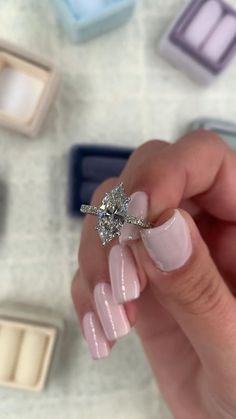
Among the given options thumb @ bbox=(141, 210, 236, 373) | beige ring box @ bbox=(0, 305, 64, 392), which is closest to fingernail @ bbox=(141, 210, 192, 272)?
thumb @ bbox=(141, 210, 236, 373)

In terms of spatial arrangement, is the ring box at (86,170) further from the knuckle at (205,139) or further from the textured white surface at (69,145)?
the knuckle at (205,139)

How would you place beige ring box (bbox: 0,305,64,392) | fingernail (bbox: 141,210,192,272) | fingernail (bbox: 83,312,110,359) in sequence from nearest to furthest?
fingernail (bbox: 141,210,192,272), fingernail (bbox: 83,312,110,359), beige ring box (bbox: 0,305,64,392)

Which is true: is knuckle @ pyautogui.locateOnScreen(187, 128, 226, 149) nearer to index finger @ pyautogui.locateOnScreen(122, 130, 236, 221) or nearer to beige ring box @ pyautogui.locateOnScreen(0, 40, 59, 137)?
index finger @ pyautogui.locateOnScreen(122, 130, 236, 221)

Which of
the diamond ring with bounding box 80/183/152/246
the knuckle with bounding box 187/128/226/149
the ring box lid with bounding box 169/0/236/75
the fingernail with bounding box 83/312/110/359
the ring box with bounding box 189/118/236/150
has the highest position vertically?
the ring box lid with bounding box 169/0/236/75

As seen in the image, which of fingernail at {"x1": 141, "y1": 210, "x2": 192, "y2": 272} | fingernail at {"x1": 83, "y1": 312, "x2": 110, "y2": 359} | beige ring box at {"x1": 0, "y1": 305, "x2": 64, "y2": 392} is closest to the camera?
fingernail at {"x1": 141, "y1": 210, "x2": 192, "y2": 272}

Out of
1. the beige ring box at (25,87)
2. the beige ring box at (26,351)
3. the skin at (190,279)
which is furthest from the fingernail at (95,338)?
the beige ring box at (25,87)

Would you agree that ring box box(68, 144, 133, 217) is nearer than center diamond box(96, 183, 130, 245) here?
No

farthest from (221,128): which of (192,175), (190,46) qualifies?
(192,175)

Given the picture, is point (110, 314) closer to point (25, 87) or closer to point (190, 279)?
point (190, 279)
